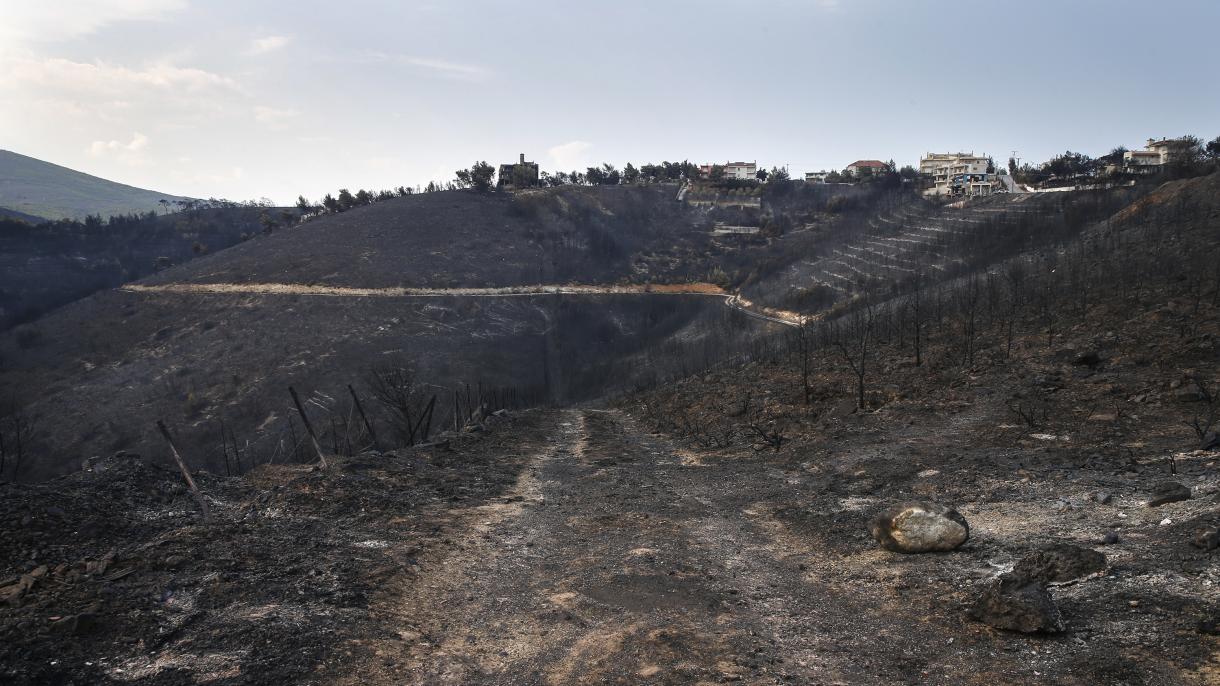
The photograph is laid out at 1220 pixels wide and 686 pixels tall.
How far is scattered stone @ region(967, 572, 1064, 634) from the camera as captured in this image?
22.6ft

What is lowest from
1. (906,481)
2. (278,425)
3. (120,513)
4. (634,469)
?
(278,425)

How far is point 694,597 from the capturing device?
9359 mm

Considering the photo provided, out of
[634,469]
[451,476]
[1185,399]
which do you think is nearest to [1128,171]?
[1185,399]

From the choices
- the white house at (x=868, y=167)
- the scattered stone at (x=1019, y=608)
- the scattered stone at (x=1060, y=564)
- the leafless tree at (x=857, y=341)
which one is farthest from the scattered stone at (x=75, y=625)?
the white house at (x=868, y=167)

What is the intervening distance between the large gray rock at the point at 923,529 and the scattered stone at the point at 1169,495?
2.93 metres

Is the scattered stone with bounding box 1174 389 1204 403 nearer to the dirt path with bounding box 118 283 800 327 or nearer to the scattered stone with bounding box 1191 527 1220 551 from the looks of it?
the scattered stone with bounding box 1191 527 1220 551

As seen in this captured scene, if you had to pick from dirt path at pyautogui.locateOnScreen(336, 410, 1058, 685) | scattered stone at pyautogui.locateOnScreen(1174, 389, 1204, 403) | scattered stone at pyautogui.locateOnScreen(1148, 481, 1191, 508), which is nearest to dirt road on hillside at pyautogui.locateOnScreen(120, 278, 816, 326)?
scattered stone at pyautogui.locateOnScreen(1174, 389, 1204, 403)

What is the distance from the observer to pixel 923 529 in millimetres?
10008

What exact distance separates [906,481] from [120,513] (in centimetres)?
1593

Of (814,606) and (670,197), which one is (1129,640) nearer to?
(814,606)

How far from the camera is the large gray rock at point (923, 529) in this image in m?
9.88

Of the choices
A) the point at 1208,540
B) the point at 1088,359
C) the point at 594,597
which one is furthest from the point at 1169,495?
the point at 1088,359

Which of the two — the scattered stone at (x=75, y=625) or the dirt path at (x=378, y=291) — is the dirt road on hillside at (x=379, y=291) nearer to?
the dirt path at (x=378, y=291)

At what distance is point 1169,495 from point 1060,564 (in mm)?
3692
